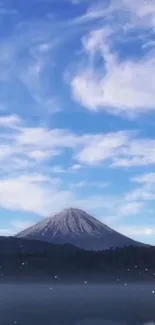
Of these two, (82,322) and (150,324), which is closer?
(150,324)

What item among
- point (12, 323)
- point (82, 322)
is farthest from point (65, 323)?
point (12, 323)

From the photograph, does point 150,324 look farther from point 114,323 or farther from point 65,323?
→ point 65,323

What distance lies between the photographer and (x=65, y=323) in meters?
84.5

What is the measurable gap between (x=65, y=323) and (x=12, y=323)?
340 inches

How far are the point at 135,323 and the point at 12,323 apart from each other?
58.0 ft

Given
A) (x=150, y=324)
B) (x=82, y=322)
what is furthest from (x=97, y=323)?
(x=150, y=324)

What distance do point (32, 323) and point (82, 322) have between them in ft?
26.5

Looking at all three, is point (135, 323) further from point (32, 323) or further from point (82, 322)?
point (32, 323)

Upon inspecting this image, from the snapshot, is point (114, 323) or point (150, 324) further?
point (114, 323)

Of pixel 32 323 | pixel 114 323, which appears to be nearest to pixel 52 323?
pixel 32 323

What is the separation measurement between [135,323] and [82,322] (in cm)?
818

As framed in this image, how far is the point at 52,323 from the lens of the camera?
82125mm

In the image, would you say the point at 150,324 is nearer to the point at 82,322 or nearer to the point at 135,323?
the point at 135,323

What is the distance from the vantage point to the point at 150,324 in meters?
78.3
